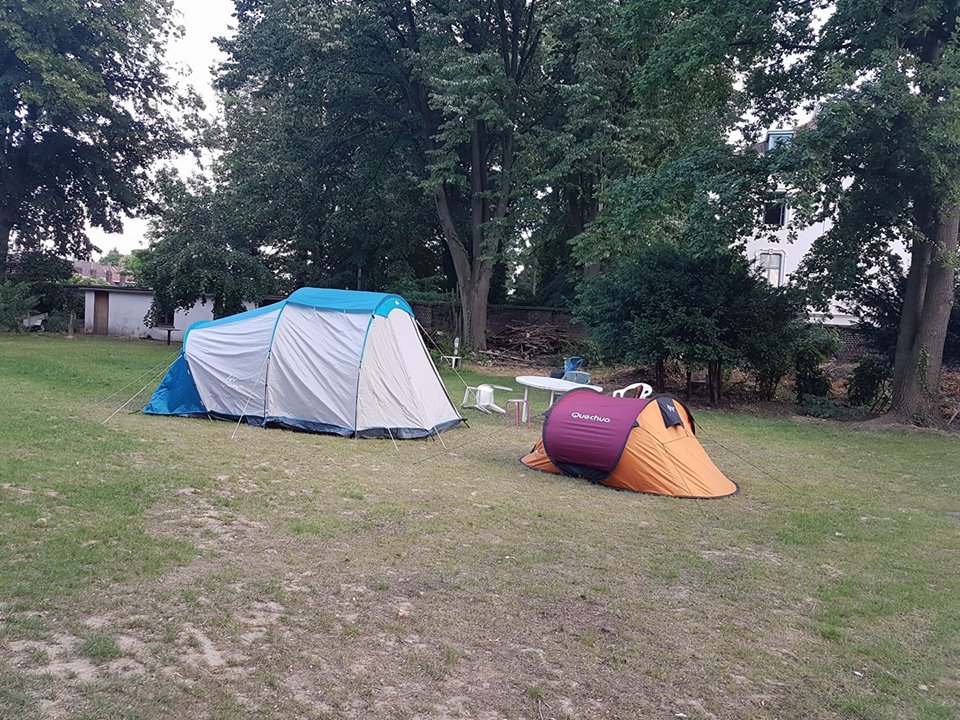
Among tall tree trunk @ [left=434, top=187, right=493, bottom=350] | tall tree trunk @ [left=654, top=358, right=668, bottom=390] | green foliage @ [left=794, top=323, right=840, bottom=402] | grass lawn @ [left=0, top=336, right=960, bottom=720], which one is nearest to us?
grass lawn @ [left=0, top=336, right=960, bottom=720]

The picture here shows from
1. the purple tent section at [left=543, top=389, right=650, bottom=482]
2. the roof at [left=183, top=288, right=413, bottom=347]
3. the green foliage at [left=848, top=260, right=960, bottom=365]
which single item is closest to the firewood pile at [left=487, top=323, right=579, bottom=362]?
the green foliage at [left=848, top=260, right=960, bottom=365]

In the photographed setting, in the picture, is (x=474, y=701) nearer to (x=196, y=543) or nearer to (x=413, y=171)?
(x=196, y=543)

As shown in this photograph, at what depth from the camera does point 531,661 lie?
12.9 feet

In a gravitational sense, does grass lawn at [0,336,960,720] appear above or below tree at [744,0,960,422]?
below

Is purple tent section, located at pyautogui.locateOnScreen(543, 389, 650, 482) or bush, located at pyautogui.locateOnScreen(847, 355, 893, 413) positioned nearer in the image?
purple tent section, located at pyautogui.locateOnScreen(543, 389, 650, 482)

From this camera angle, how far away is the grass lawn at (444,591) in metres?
3.54

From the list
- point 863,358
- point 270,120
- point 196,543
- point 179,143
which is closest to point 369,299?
point 196,543

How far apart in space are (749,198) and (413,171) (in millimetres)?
12371

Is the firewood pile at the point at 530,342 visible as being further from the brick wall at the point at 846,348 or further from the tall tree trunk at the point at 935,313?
the tall tree trunk at the point at 935,313

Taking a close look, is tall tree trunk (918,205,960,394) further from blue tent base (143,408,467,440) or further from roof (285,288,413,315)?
roof (285,288,413,315)

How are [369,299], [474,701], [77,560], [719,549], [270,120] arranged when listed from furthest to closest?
[270,120] < [369,299] < [719,549] < [77,560] < [474,701]

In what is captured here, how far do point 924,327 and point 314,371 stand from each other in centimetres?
1071

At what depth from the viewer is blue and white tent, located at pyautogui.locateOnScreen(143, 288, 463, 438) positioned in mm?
10430

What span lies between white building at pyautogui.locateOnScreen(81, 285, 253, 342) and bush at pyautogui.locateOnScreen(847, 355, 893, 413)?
77.7 ft
